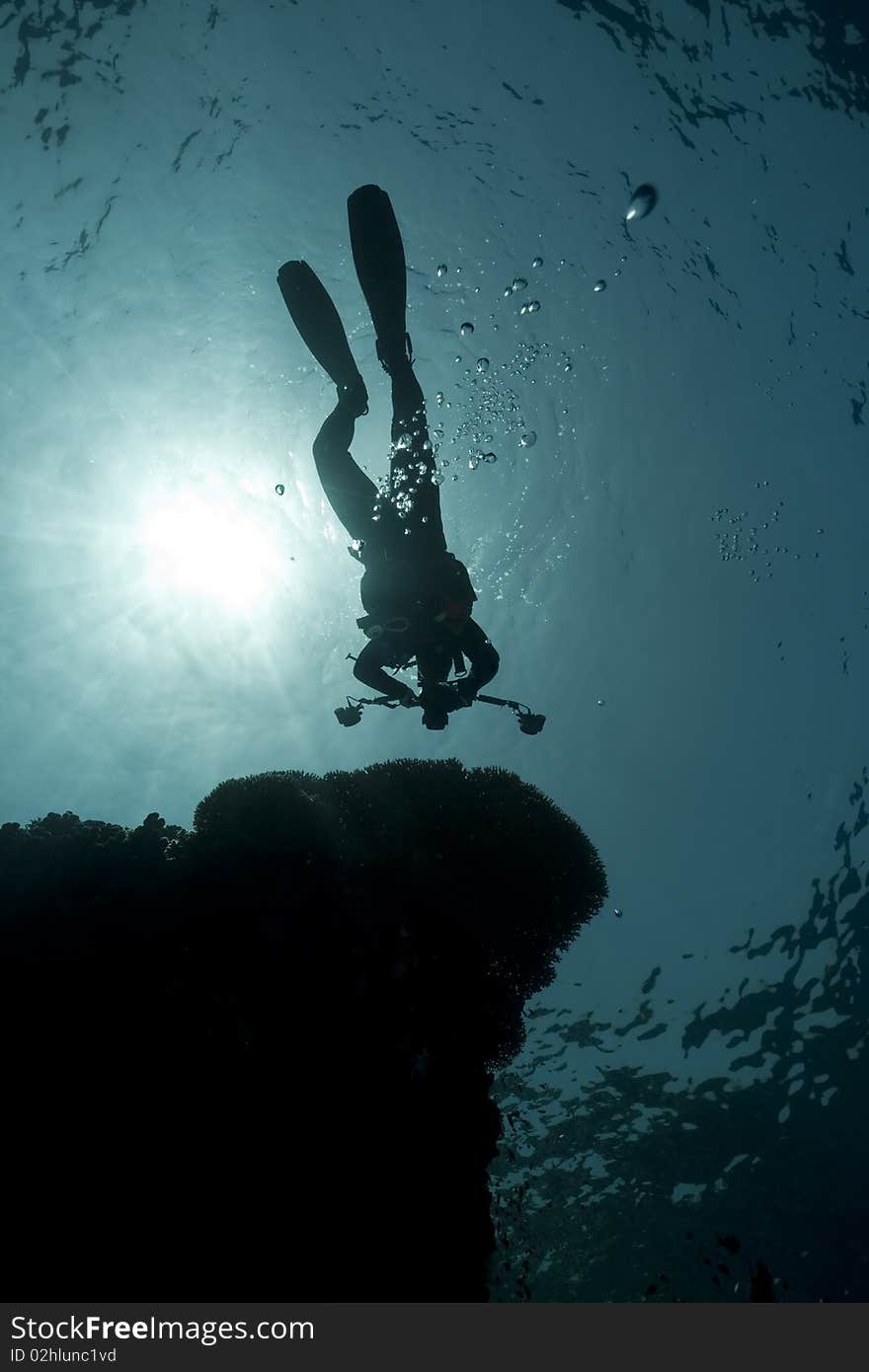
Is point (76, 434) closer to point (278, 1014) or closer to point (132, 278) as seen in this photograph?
point (132, 278)

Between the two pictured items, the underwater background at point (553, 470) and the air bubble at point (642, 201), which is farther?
the air bubble at point (642, 201)

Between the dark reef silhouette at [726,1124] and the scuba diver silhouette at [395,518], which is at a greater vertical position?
the scuba diver silhouette at [395,518]

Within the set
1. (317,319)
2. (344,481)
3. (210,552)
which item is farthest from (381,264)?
(210,552)

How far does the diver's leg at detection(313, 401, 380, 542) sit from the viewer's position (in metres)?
7.39

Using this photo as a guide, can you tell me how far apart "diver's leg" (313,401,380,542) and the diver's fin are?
3.22ft

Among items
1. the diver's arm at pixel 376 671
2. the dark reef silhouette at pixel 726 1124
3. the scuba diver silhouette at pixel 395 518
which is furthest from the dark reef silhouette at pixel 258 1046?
the dark reef silhouette at pixel 726 1124

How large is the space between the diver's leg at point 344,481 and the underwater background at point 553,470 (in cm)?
602

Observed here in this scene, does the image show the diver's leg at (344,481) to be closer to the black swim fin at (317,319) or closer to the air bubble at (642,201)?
the black swim fin at (317,319)

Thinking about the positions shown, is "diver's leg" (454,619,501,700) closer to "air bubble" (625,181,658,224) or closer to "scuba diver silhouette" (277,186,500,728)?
"scuba diver silhouette" (277,186,500,728)

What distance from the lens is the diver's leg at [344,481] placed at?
7395mm

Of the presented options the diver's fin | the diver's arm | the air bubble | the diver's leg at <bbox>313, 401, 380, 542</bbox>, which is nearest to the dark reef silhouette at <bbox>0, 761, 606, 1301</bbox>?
the diver's arm

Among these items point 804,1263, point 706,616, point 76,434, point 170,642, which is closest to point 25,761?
point 170,642

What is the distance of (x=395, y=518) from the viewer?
7605mm
